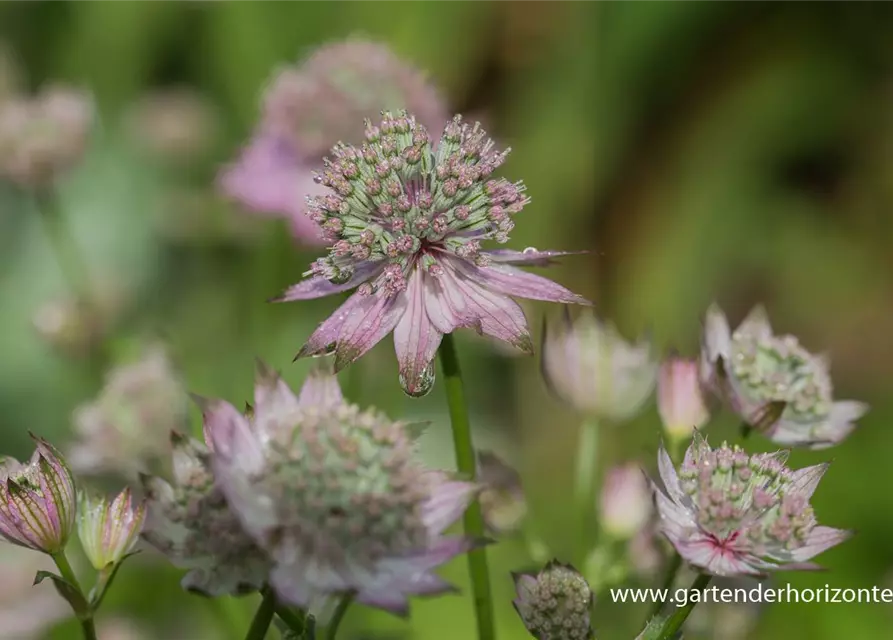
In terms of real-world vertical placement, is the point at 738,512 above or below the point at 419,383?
below

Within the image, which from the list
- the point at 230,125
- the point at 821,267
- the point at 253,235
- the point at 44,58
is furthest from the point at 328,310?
the point at 821,267

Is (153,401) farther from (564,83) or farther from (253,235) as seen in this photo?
(564,83)

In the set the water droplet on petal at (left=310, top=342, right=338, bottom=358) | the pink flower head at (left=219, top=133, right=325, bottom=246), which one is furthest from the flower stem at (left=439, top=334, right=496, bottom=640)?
the pink flower head at (left=219, top=133, right=325, bottom=246)

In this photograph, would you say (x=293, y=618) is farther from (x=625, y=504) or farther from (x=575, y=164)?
(x=575, y=164)

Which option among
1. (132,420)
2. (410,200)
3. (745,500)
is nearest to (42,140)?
(132,420)

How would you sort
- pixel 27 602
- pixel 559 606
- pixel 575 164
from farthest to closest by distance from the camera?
pixel 575 164 → pixel 27 602 → pixel 559 606

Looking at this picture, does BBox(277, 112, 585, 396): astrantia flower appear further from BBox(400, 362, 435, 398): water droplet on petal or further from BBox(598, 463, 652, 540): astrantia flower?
BBox(598, 463, 652, 540): astrantia flower

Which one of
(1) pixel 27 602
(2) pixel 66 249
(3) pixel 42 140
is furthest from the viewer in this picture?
(2) pixel 66 249
